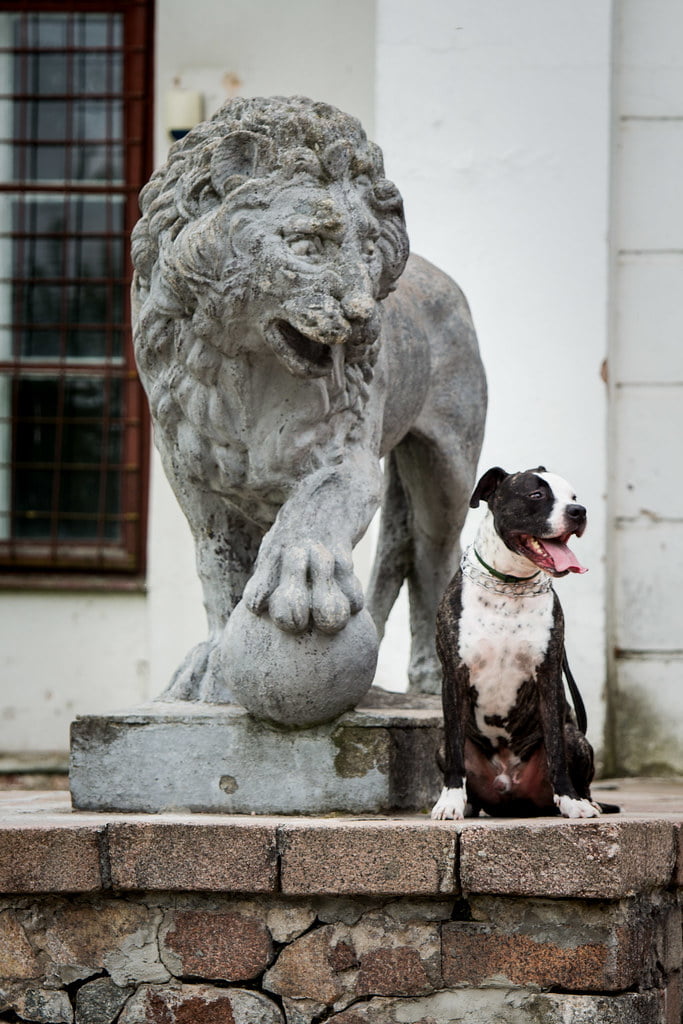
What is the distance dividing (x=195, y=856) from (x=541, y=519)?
101 centimetres

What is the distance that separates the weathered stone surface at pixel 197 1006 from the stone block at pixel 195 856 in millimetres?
234

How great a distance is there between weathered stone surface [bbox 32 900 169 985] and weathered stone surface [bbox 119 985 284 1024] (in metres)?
0.06

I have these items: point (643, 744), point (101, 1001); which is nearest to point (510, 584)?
point (101, 1001)

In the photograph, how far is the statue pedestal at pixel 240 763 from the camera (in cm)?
429

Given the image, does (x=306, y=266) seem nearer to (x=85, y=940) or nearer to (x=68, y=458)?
(x=85, y=940)

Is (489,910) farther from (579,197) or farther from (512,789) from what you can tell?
(579,197)

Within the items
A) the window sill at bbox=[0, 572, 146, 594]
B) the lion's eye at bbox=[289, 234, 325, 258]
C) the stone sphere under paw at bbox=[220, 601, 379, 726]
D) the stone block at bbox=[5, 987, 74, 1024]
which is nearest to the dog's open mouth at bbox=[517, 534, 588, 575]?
the stone sphere under paw at bbox=[220, 601, 379, 726]

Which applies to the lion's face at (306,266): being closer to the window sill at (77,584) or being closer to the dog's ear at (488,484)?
the dog's ear at (488,484)

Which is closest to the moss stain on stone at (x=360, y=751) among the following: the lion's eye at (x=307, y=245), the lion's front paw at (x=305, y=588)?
the lion's front paw at (x=305, y=588)

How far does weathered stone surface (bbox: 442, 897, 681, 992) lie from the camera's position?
12.3 feet

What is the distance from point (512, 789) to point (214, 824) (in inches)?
27.1

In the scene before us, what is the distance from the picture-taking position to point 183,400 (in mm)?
4469

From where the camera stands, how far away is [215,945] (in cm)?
388

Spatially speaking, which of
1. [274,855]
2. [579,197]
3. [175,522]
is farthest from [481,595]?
[175,522]
